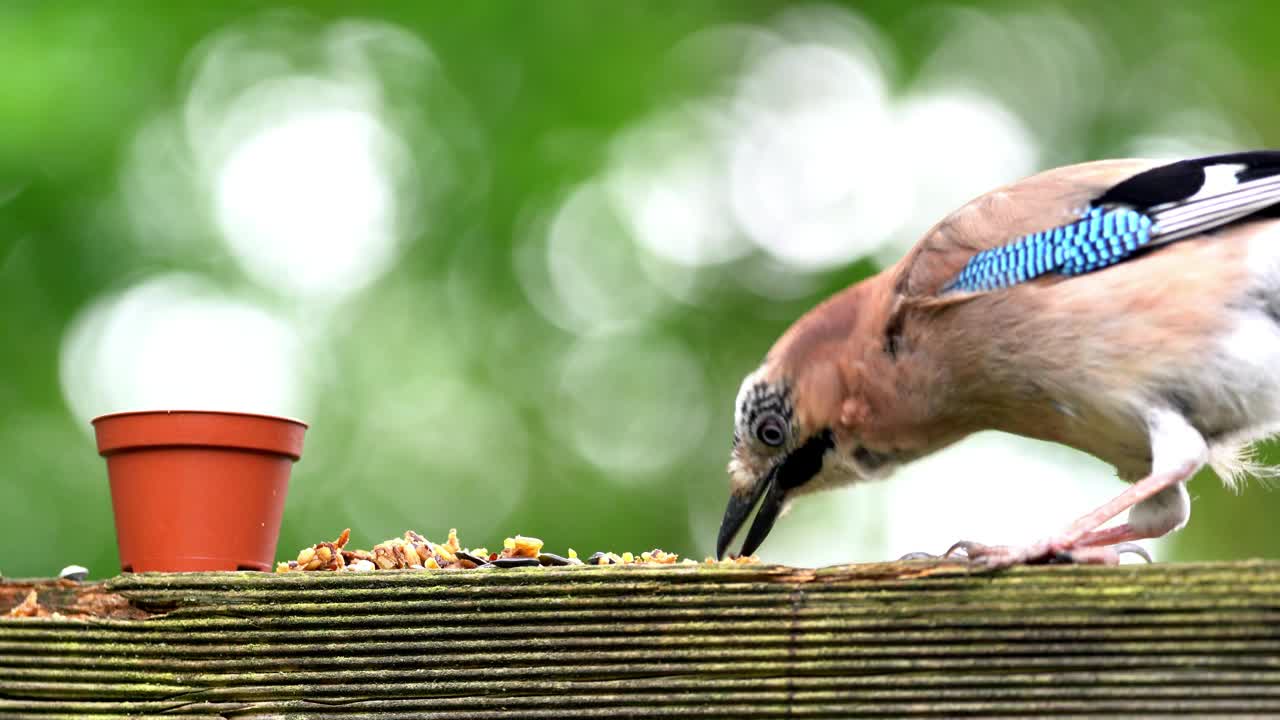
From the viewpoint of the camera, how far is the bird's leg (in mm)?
2309

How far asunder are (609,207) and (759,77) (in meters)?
1.05

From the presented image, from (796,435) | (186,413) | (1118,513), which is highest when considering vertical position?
(796,435)

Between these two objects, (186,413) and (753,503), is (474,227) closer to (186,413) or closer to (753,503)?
(753,503)

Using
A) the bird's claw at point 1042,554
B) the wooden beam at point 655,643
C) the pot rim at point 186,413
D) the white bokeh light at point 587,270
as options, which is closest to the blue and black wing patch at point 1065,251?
the bird's claw at point 1042,554

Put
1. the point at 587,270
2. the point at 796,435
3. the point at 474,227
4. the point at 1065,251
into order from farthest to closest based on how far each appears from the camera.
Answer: the point at 587,270, the point at 474,227, the point at 796,435, the point at 1065,251

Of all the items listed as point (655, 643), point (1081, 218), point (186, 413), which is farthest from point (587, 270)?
point (655, 643)

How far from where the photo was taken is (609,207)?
7.71 m

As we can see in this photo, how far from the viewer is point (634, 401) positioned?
24.9 ft

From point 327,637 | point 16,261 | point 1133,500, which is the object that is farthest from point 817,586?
point 16,261

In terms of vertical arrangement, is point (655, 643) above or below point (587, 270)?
below

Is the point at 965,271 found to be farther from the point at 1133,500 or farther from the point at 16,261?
the point at 16,261

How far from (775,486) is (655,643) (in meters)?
1.53

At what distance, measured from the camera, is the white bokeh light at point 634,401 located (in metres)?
7.36

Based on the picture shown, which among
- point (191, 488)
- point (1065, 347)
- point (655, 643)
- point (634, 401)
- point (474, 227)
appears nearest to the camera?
point (655, 643)
